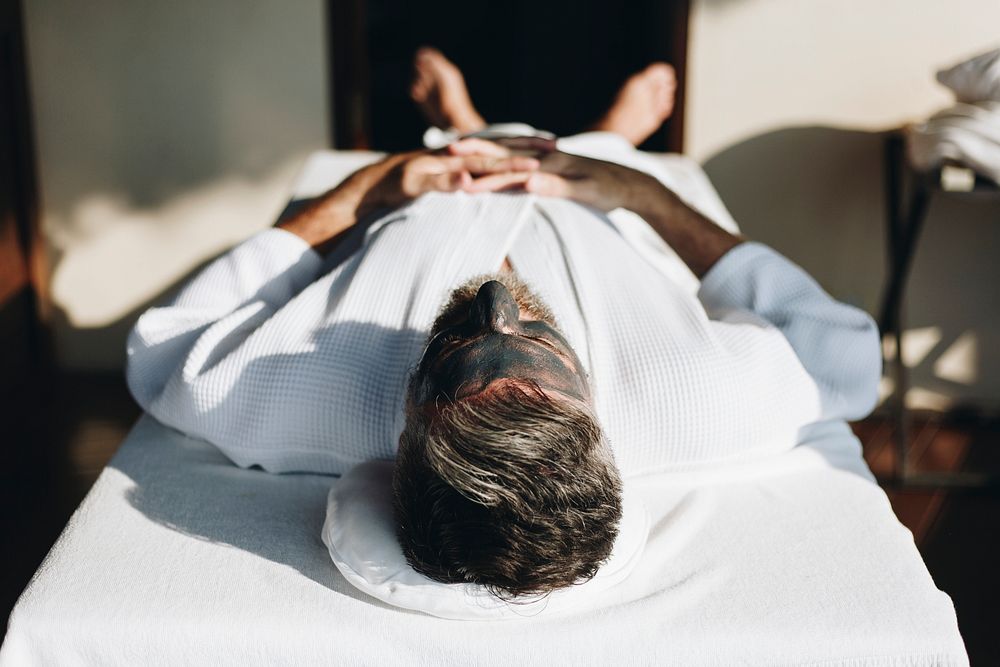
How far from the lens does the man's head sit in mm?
1059

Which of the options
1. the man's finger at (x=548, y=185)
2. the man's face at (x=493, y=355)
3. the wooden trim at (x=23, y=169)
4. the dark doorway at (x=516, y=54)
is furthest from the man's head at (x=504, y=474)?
the dark doorway at (x=516, y=54)

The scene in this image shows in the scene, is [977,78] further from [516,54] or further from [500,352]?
[516,54]

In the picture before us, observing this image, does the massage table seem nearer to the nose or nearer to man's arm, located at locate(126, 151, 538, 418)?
man's arm, located at locate(126, 151, 538, 418)

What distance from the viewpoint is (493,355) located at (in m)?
1.18

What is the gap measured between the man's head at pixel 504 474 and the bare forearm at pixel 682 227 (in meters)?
0.71

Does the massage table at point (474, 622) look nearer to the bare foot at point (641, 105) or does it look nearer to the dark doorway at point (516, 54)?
the bare foot at point (641, 105)

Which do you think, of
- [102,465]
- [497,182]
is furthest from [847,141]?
[102,465]

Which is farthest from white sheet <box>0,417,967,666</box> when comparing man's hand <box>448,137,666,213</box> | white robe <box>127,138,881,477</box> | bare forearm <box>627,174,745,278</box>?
man's hand <box>448,137,666,213</box>

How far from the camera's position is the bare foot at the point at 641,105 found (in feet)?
8.77

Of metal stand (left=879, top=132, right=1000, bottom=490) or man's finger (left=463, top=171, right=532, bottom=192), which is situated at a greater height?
man's finger (left=463, top=171, right=532, bottom=192)

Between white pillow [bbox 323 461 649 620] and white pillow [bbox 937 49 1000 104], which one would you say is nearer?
white pillow [bbox 323 461 649 620]

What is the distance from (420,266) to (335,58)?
1420 millimetres

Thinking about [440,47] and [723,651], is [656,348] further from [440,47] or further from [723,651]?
[440,47]

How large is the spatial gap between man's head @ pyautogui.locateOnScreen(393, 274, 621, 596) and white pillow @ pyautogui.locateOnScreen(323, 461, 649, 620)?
31 mm
